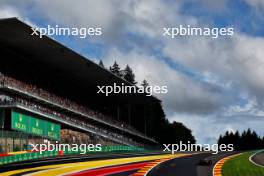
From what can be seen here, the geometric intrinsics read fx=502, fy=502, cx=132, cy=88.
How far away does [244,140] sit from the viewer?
14462cm

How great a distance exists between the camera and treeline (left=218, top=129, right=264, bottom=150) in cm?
13762

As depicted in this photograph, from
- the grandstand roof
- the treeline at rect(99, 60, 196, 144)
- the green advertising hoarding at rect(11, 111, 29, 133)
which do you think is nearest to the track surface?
the green advertising hoarding at rect(11, 111, 29, 133)

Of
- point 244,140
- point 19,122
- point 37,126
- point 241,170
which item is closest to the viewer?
point 241,170

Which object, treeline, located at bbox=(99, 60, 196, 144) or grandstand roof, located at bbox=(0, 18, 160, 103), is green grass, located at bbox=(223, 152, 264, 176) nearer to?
grandstand roof, located at bbox=(0, 18, 160, 103)

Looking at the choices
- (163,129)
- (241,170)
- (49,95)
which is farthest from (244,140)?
(241,170)

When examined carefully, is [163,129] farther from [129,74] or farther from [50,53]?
[50,53]

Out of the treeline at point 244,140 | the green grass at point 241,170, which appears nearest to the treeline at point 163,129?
the treeline at point 244,140

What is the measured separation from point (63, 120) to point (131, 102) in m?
34.6

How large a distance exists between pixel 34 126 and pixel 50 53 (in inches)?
424

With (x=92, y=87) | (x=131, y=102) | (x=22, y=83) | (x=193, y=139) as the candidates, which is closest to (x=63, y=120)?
(x=22, y=83)

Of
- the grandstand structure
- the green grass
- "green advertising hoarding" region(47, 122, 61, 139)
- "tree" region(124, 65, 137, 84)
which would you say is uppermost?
"tree" region(124, 65, 137, 84)

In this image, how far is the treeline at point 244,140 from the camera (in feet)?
452

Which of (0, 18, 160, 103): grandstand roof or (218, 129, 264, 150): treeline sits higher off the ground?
(0, 18, 160, 103): grandstand roof

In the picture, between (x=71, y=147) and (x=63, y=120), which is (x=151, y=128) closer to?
(x=63, y=120)
